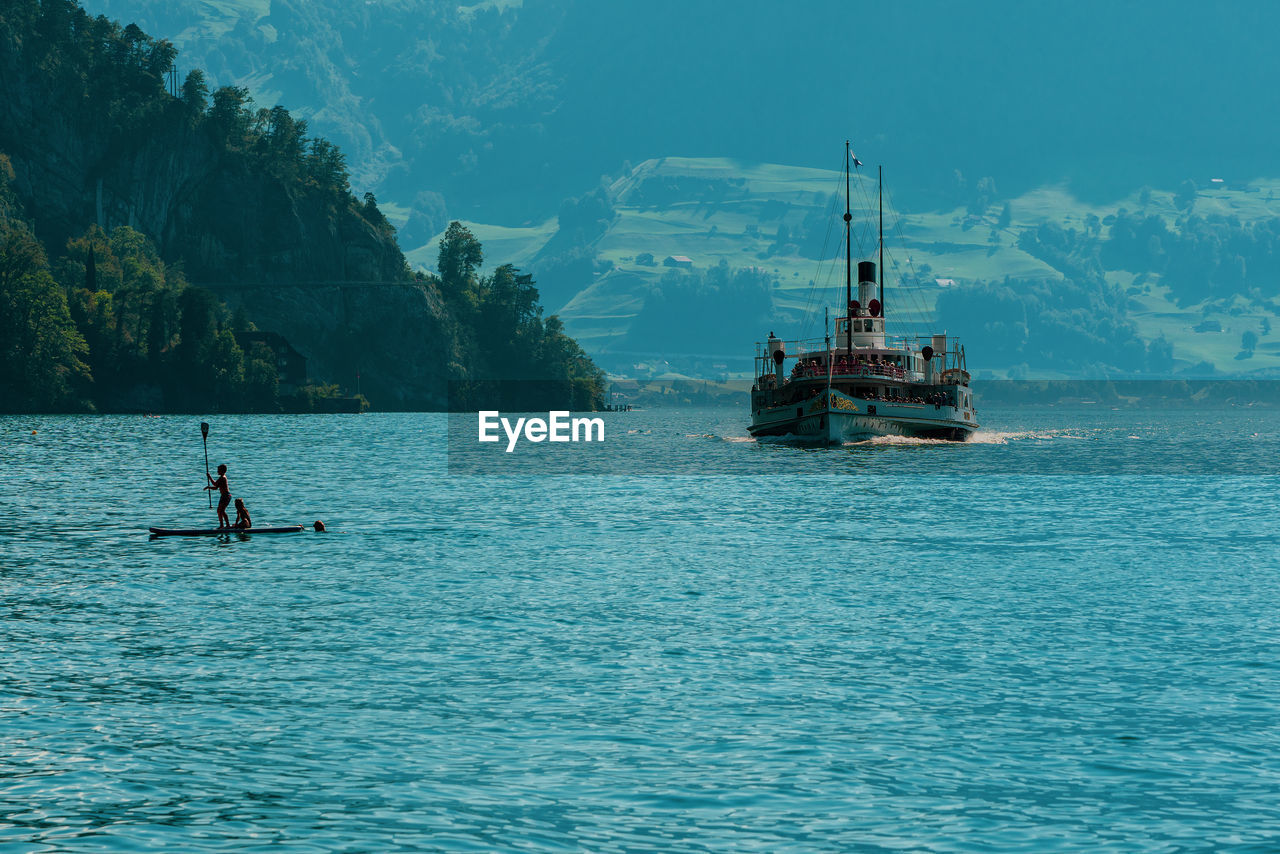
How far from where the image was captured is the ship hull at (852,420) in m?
125

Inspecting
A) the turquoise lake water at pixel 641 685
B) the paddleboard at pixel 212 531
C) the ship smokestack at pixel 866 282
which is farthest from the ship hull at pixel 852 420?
the paddleboard at pixel 212 531

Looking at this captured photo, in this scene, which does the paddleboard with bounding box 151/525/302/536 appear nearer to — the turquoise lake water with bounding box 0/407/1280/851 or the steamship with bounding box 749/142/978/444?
the turquoise lake water with bounding box 0/407/1280/851

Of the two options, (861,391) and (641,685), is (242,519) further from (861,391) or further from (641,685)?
(861,391)

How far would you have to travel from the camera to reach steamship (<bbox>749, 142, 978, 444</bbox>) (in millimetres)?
126256

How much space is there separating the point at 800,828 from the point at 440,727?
8.31 meters

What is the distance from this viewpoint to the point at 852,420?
413ft

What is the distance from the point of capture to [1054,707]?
27.2m

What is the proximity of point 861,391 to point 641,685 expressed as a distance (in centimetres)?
10278

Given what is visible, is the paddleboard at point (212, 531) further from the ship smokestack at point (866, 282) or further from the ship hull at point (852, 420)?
the ship smokestack at point (866, 282)

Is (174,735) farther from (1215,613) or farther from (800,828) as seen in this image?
(1215,613)

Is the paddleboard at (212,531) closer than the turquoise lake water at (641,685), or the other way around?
the turquoise lake water at (641,685)

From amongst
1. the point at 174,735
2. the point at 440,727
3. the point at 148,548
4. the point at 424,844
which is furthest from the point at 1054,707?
the point at 148,548

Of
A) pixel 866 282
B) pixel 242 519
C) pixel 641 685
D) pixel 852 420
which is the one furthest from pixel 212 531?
pixel 866 282

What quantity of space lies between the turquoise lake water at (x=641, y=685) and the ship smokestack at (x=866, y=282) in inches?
3372
